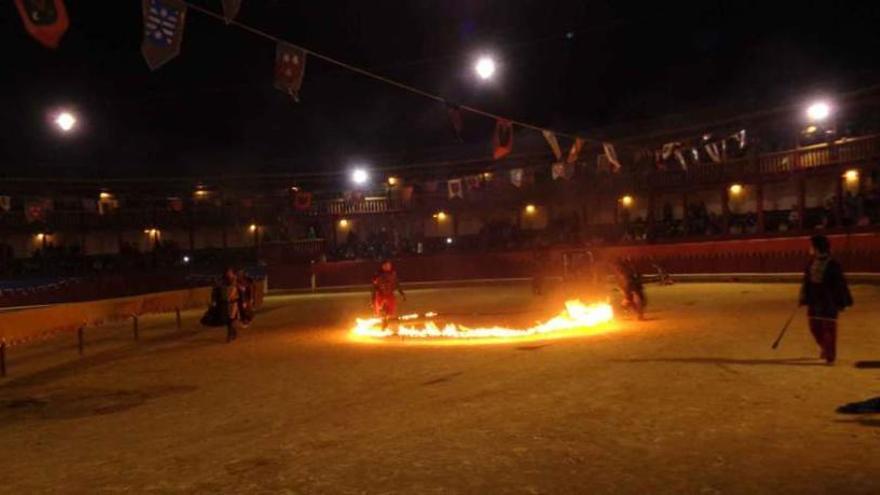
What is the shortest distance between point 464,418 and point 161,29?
7390 millimetres

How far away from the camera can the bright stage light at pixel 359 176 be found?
48.1 meters

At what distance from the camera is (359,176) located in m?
49.0

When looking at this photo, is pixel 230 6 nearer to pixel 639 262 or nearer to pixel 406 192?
pixel 639 262

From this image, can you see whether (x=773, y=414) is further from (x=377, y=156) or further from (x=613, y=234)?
(x=377, y=156)

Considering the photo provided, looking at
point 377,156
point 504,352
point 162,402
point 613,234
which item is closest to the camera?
point 162,402

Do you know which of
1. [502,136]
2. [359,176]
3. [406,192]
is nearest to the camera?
[502,136]

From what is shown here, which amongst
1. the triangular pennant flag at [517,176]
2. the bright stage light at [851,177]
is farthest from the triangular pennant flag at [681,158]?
the triangular pennant flag at [517,176]

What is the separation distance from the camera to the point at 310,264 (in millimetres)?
43094

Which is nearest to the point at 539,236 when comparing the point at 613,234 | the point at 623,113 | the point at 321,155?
the point at 613,234

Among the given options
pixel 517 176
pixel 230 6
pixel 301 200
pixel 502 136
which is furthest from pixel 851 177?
pixel 230 6

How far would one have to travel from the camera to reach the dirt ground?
19.7 feet

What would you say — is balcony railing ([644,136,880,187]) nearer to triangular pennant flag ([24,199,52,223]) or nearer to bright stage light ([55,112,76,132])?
bright stage light ([55,112,76,132])

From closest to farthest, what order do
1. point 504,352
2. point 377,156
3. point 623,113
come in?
point 504,352, point 623,113, point 377,156

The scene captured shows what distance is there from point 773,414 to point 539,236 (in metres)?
36.4
